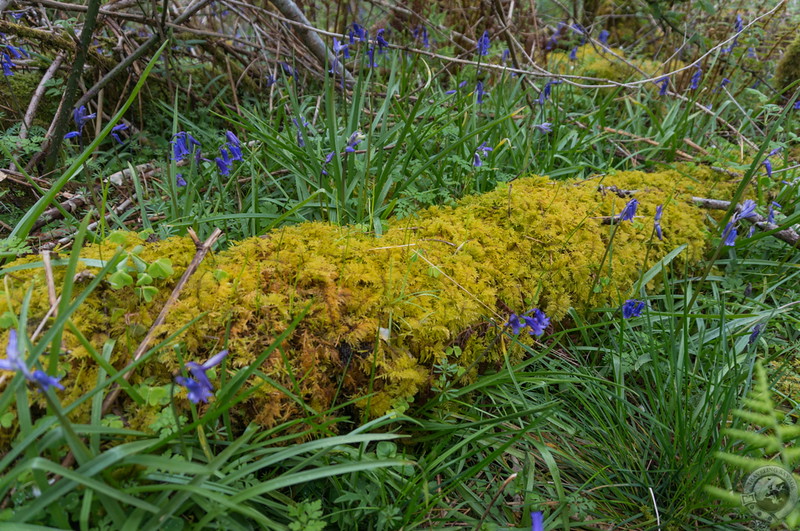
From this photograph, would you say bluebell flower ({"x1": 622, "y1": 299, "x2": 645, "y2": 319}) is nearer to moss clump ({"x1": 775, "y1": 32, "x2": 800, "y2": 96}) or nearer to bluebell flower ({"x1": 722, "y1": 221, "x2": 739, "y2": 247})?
bluebell flower ({"x1": 722, "y1": 221, "x2": 739, "y2": 247})

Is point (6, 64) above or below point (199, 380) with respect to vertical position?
above

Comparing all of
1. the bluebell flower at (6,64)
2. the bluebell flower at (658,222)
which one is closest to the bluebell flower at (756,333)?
the bluebell flower at (658,222)

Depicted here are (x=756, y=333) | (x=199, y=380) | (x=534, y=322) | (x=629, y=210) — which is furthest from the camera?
(x=629, y=210)

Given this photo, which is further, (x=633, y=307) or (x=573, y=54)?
(x=573, y=54)

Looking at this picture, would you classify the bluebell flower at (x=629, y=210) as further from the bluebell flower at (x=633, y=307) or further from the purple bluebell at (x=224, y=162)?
the purple bluebell at (x=224, y=162)

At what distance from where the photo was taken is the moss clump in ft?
12.7

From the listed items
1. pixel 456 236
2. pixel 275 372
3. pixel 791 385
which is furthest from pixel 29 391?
pixel 791 385

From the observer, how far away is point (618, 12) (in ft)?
22.8

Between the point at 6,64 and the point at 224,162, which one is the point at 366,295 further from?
the point at 6,64

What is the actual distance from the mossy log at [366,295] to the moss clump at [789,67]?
298cm

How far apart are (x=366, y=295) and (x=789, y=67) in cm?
461

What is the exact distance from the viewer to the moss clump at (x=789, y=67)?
3881mm

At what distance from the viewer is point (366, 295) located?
1.61 metres

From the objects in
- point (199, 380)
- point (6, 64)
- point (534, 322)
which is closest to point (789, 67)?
point (534, 322)
